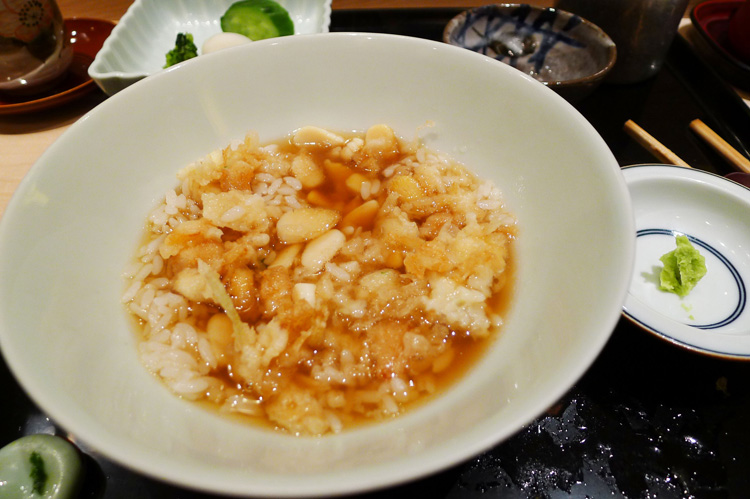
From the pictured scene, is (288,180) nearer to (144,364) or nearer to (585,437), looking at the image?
(144,364)

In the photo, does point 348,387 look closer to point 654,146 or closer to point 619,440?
point 619,440

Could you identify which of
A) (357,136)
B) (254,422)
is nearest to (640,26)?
(357,136)

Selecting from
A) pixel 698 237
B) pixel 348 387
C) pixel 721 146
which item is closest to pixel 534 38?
pixel 721 146

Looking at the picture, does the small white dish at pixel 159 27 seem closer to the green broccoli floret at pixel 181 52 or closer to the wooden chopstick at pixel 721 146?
the green broccoli floret at pixel 181 52

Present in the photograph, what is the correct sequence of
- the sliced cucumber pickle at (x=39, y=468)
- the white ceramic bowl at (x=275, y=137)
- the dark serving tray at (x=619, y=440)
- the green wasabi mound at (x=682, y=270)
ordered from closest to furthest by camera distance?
the white ceramic bowl at (x=275, y=137)
the sliced cucumber pickle at (x=39, y=468)
the dark serving tray at (x=619, y=440)
the green wasabi mound at (x=682, y=270)

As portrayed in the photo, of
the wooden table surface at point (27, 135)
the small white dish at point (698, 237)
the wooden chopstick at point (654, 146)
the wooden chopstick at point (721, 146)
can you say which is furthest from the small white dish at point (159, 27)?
the wooden chopstick at point (721, 146)
